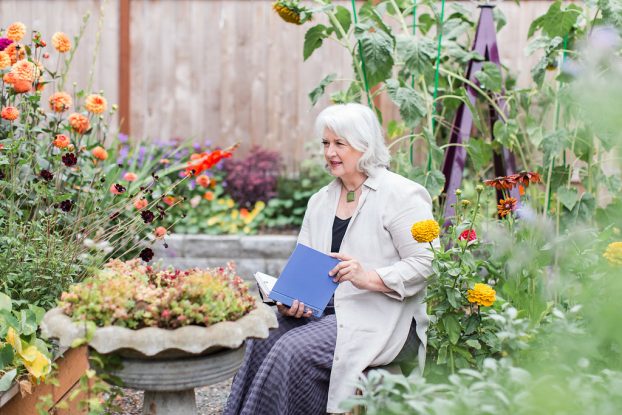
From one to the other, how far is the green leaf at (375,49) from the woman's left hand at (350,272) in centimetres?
130

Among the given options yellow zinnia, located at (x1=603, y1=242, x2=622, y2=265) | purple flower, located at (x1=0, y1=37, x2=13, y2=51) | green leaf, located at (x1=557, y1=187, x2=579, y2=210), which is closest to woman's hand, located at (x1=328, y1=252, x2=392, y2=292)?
yellow zinnia, located at (x1=603, y1=242, x2=622, y2=265)

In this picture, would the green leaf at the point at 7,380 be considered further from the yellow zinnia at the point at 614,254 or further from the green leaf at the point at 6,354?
the yellow zinnia at the point at 614,254

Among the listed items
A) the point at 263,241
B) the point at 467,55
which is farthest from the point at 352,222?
the point at 263,241

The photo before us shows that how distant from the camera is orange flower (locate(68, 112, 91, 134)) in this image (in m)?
3.68

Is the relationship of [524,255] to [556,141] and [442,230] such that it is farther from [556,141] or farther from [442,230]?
[556,141]

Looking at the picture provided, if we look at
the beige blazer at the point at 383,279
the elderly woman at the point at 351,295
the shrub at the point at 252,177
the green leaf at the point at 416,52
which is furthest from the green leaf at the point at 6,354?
the shrub at the point at 252,177

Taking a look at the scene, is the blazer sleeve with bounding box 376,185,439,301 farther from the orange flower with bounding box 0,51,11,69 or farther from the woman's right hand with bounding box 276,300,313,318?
the orange flower with bounding box 0,51,11,69

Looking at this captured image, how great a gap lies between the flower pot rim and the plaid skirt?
1.59 feet

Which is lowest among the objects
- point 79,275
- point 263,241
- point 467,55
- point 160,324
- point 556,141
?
point 263,241

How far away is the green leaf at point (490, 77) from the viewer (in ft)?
14.0

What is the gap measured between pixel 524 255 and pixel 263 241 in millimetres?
2839

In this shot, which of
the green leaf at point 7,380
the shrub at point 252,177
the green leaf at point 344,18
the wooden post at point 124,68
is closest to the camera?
the green leaf at point 7,380

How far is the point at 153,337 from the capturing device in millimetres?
2143

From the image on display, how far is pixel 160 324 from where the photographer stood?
2230 mm
